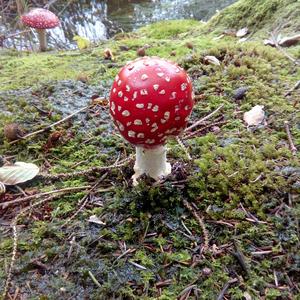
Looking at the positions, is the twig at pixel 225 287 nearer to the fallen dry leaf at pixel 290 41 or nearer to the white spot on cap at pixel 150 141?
the white spot on cap at pixel 150 141

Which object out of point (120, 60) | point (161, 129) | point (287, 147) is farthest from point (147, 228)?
point (120, 60)

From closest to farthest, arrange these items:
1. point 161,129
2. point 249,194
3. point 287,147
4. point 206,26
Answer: point 161,129, point 249,194, point 287,147, point 206,26

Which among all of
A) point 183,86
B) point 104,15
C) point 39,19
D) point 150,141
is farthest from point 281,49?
point 104,15

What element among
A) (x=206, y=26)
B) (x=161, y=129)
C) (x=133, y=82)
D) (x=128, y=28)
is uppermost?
(x=133, y=82)


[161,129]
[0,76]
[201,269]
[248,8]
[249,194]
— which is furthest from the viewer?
[248,8]

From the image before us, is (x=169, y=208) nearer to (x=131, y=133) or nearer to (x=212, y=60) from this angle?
(x=131, y=133)

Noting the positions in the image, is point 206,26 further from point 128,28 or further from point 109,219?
point 109,219

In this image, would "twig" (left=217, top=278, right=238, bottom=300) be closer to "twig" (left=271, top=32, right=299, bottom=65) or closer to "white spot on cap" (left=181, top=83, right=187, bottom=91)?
"white spot on cap" (left=181, top=83, right=187, bottom=91)
